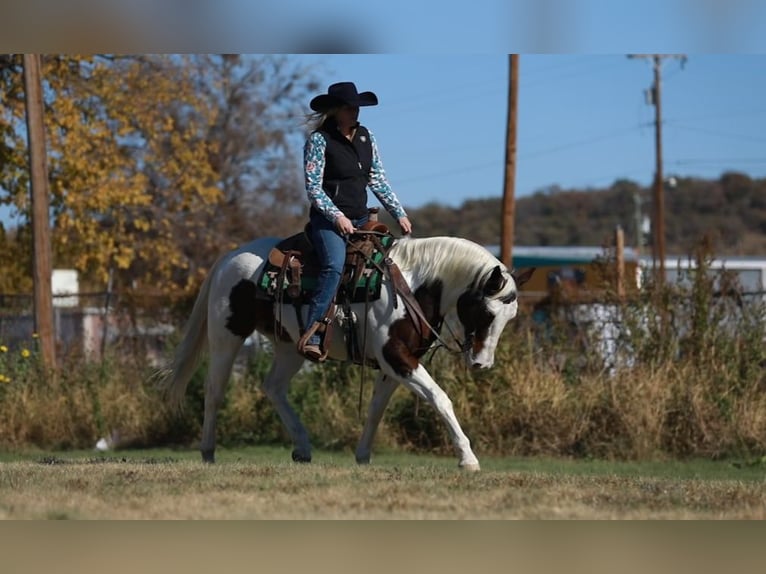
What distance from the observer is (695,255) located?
1750cm

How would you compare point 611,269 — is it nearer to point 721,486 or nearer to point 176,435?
point 176,435

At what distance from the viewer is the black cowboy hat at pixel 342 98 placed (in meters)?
10.5

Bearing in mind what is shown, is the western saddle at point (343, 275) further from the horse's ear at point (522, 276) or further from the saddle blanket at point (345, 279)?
the horse's ear at point (522, 276)

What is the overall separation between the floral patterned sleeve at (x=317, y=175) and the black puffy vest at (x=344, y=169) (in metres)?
0.09

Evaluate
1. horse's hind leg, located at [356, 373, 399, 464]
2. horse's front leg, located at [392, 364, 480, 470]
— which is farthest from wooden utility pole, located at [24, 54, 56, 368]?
horse's front leg, located at [392, 364, 480, 470]

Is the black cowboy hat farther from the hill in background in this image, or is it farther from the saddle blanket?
the hill in background

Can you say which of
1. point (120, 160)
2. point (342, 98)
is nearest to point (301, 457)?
point (342, 98)

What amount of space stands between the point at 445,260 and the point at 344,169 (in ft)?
3.80

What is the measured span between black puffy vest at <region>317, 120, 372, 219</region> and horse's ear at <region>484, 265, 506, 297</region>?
1.38 meters

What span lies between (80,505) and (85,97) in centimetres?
2091

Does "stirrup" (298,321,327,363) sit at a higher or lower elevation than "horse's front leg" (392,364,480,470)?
higher

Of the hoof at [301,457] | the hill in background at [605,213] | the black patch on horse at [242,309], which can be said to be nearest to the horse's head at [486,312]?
the hoof at [301,457]

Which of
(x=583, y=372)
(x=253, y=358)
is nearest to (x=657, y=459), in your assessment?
(x=583, y=372)

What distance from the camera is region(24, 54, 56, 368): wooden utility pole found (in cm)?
2105
